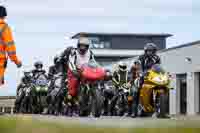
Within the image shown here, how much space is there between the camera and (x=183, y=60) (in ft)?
137

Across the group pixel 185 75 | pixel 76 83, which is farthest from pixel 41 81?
pixel 185 75

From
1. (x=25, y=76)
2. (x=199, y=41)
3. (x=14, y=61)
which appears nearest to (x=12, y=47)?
(x=14, y=61)

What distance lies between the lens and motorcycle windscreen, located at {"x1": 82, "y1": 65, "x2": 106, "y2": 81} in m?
13.6

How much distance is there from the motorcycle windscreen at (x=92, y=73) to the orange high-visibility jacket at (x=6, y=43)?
1.67 meters

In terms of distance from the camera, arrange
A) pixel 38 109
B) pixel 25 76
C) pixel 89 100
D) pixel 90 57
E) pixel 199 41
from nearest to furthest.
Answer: pixel 89 100, pixel 90 57, pixel 38 109, pixel 25 76, pixel 199 41

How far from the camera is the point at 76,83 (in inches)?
578

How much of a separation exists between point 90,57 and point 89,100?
4.19 ft

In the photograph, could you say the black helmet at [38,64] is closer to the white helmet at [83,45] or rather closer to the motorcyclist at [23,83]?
the motorcyclist at [23,83]

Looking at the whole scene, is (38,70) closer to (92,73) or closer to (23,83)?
(23,83)

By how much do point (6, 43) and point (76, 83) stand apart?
2.62m

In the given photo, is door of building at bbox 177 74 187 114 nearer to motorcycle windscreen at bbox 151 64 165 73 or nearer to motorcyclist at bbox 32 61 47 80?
motorcyclist at bbox 32 61 47 80

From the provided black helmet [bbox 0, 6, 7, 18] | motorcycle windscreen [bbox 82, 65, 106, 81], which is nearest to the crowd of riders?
motorcycle windscreen [bbox 82, 65, 106, 81]

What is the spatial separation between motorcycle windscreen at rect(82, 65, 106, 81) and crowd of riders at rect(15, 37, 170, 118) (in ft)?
1.24

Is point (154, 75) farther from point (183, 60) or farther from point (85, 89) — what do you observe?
point (183, 60)
